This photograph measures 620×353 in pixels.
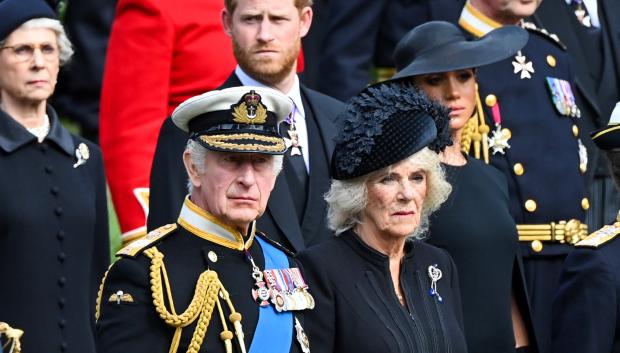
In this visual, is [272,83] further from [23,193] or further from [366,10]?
[366,10]

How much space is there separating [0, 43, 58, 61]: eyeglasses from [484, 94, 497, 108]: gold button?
2076 mm

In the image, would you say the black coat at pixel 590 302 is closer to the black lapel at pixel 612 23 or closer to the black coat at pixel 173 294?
the black coat at pixel 173 294

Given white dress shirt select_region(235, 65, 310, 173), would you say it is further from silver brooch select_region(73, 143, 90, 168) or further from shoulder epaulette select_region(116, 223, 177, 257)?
shoulder epaulette select_region(116, 223, 177, 257)

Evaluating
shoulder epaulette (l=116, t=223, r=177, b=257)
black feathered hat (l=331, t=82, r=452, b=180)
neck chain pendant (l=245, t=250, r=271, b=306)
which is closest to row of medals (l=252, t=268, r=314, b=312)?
neck chain pendant (l=245, t=250, r=271, b=306)

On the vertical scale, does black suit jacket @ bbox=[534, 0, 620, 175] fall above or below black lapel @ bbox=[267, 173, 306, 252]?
above

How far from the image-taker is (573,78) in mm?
8891

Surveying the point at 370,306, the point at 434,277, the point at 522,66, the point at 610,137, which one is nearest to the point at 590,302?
the point at 434,277

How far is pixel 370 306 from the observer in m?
6.36

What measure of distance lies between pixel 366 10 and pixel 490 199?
2322 mm

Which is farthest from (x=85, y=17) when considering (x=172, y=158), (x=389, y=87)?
(x=389, y=87)

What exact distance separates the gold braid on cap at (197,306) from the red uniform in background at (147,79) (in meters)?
2.37

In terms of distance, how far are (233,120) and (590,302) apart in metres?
1.63

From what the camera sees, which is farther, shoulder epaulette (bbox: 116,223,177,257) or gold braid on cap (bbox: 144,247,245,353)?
shoulder epaulette (bbox: 116,223,177,257)

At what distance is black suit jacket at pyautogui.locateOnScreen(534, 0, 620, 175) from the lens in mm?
9273
